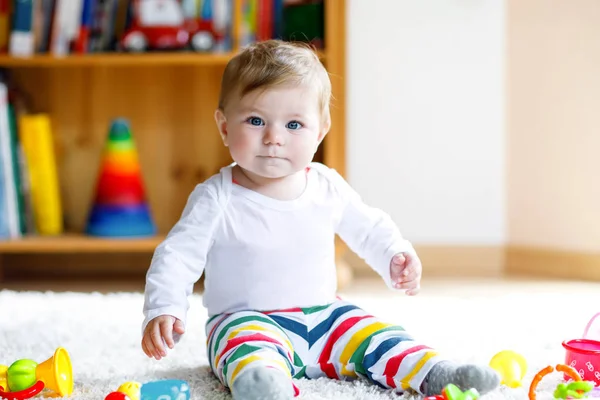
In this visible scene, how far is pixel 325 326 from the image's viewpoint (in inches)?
42.1

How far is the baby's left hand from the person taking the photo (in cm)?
108

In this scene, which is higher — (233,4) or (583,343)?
(233,4)

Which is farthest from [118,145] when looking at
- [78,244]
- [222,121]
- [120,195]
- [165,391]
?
[165,391]

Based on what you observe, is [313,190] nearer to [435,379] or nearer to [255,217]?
[255,217]

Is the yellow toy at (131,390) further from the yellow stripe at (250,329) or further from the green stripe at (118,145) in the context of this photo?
the green stripe at (118,145)

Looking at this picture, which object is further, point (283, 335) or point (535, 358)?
point (535, 358)

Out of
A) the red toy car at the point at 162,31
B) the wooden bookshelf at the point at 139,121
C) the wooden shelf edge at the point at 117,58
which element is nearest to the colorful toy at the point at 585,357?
the wooden shelf edge at the point at 117,58

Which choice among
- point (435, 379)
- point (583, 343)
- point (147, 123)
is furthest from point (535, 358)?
point (147, 123)

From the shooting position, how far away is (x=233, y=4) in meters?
1.92

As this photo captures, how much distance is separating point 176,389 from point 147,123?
133 centimetres

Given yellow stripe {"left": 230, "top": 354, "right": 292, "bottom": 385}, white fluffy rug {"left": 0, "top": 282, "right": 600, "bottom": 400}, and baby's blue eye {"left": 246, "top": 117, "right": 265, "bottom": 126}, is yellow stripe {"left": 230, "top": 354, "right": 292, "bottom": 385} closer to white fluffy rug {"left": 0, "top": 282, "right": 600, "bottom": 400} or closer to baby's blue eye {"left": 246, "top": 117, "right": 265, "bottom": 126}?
white fluffy rug {"left": 0, "top": 282, "right": 600, "bottom": 400}

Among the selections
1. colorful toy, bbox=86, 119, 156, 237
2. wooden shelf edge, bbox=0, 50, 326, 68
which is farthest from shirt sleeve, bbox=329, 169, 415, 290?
colorful toy, bbox=86, 119, 156, 237

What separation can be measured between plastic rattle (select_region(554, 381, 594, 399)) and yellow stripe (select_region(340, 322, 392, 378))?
220 mm

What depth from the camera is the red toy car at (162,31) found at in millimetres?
1887
